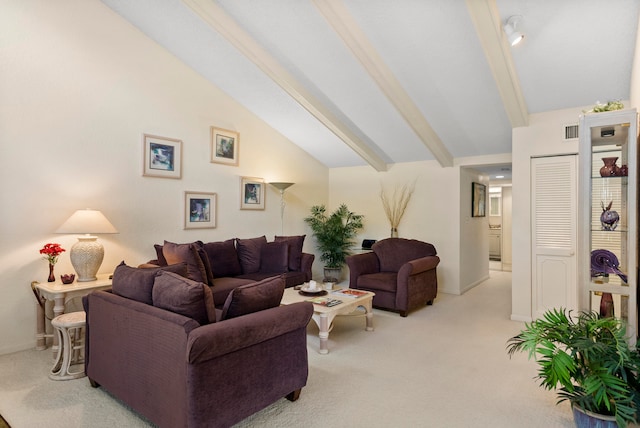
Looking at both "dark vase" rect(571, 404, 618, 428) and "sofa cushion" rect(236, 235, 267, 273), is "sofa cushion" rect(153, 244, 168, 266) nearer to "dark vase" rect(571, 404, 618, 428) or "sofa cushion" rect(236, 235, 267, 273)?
"sofa cushion" rect(236, 235, 267, 273)

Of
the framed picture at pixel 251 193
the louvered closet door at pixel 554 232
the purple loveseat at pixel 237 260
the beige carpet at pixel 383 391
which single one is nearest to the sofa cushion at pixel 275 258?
the purple loveseat at pixel 237 260

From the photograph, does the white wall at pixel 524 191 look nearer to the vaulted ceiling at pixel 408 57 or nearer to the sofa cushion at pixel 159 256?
the vaulted ceiling at pixel 408 57

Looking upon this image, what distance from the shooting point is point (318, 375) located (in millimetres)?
2883

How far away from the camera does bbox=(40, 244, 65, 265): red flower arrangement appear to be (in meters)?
3.41

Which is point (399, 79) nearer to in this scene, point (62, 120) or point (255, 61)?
point (255, 61)

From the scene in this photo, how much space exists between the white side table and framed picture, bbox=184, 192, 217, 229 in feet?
4.54

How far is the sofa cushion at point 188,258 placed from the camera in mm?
3926

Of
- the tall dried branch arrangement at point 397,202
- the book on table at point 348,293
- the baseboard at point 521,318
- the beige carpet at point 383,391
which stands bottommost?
the beige carpet at point 383,391

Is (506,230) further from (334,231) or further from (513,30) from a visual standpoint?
(513,30)

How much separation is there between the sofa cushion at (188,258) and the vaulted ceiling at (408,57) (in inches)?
87.3

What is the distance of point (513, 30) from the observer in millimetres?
2969

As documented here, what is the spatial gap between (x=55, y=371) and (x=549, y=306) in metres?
5.14

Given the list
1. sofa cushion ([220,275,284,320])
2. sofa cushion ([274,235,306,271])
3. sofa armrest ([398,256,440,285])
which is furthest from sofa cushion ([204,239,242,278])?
sofa cushion ([220,275,284,320])

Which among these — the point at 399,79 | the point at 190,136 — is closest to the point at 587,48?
the point at 399,79
